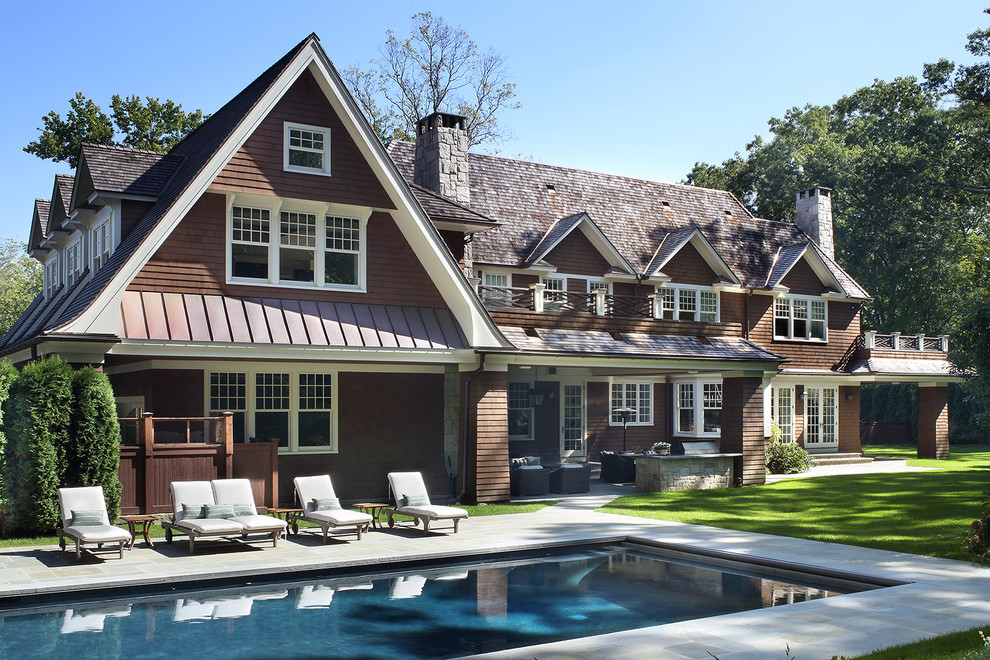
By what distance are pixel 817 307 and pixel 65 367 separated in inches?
1075

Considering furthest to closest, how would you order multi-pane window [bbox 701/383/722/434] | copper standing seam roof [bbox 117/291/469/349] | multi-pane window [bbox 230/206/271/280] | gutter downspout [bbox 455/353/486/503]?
1. multi-pane window [bbox 701/383/722/434]
2. gutter downspout [bbox 455/353/486/503]
3. multi-pane window [bbox 230/206/271/280]
4. copper standing seam roof [bbox 117/291/469/349]

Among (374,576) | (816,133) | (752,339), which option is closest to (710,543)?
(374,576)

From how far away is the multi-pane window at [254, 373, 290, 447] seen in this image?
18406mm

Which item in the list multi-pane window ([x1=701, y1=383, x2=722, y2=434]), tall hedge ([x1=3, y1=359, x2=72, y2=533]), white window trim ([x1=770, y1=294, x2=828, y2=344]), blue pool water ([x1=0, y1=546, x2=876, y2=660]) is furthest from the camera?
white window trim ([x1=770, y1=294, x2=828, y2=344])

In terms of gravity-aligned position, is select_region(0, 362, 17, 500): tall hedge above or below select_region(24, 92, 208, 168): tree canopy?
below

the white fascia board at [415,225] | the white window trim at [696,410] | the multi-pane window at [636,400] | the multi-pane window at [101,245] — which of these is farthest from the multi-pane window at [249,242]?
the white window trim at [696,410]

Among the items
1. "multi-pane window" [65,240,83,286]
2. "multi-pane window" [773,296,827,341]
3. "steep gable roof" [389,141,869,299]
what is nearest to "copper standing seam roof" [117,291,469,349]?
"multi-pane window" [65,240,83,286]

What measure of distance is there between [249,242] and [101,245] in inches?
147

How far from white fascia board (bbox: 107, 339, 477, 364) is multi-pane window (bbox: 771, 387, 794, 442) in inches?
672

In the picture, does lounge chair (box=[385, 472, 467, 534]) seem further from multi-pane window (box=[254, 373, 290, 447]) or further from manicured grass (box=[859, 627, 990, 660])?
manicured grass (box=[859, 627, 990, 660])

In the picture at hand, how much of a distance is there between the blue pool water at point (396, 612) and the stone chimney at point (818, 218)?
2604 centimetres

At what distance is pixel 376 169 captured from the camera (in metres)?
18.1

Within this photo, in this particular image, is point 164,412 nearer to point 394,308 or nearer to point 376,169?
point 394,308

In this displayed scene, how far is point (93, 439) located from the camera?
45.7 feet
